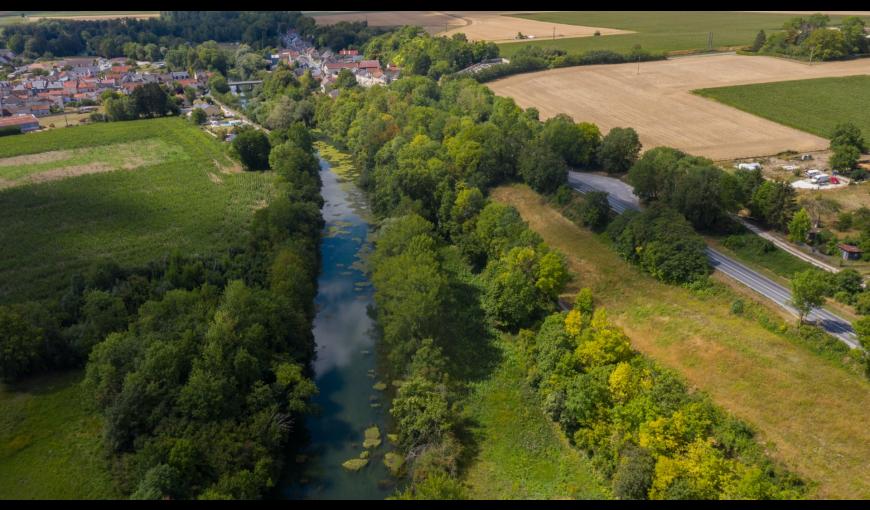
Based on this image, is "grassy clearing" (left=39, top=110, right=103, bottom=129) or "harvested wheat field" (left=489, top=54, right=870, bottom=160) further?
"grassy clearing" (left=39, top=110, right=103, bottom=129)

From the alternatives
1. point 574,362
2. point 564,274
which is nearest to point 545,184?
point 564,274

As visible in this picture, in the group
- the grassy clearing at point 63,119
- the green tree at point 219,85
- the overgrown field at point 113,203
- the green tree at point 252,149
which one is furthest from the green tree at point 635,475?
the green tree at point 219,85

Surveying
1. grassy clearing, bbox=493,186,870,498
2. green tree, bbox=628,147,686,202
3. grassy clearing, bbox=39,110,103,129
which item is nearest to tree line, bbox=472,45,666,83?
green tree, bbox=628,147,686,202

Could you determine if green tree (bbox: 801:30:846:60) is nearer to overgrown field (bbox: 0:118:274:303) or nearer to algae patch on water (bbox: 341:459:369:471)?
overgrown field (bbox: 0:118:274:303)

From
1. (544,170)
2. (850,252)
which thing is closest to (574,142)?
(544,170)

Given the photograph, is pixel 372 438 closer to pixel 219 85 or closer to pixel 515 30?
pixel 219 85

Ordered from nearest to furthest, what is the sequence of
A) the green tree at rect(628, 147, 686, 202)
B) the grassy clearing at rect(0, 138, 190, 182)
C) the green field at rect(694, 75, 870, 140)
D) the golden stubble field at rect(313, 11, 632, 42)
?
the green tree at rect(628, 147, 686, 202) → the grassy clearing at rect(0, 138, 190, 182) → the green field at rect(694, 75, 870, 140) → the golden stubble field at rect(313, 11, 632, 42)

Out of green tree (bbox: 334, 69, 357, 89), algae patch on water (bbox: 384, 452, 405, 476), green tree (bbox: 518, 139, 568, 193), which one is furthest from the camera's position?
green tree (bbox: 334, 69, 357, 89)
